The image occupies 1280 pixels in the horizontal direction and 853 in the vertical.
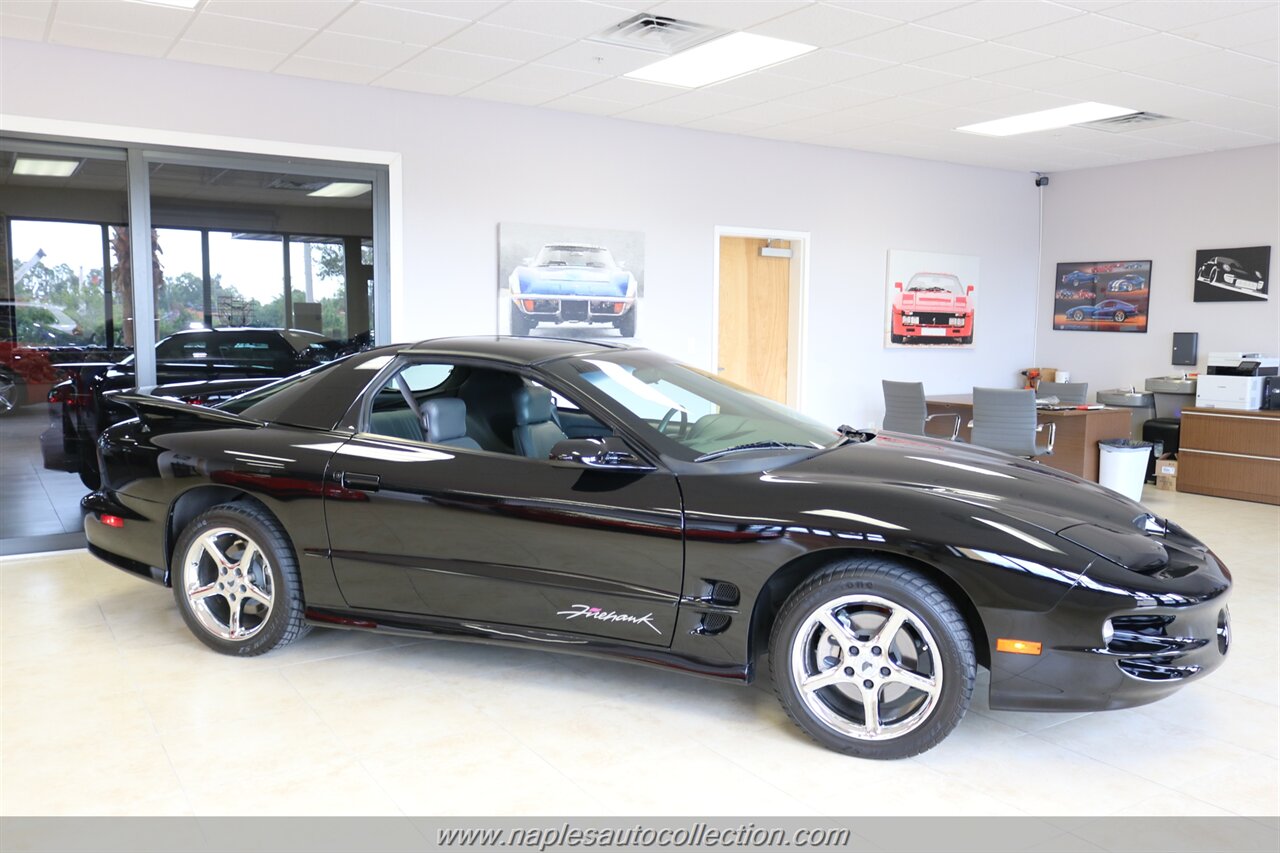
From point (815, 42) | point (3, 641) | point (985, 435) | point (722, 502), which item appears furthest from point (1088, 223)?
point (3, 641)

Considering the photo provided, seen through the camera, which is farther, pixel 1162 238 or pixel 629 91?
A: pixel 1162 238

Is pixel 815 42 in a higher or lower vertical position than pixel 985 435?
higher

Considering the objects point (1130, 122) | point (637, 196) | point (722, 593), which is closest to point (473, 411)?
Result: point (722, 593)

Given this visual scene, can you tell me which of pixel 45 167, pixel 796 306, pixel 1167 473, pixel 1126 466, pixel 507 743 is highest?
pixel 45 167

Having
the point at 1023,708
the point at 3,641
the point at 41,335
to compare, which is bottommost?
the point at 3,641

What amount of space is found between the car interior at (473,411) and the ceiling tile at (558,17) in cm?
196

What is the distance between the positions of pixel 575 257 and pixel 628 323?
0.63 metres

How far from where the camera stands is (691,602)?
2828 millimetres

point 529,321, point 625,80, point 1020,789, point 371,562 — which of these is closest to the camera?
point 1020,789

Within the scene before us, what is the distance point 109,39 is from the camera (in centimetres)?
508

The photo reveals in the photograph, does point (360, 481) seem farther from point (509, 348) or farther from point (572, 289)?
point (572, 289)

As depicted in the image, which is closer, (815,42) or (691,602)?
(691,602)
